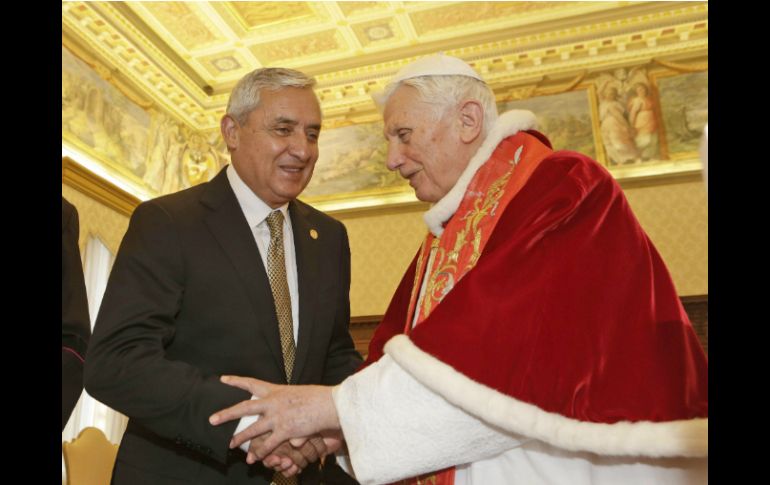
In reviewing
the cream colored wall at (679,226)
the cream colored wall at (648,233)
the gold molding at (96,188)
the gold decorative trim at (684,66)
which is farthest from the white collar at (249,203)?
the gold decorative trim at (684,66)

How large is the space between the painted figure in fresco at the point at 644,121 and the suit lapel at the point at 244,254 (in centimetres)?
832

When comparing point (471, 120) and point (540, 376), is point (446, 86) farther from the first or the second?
point (540, 376)

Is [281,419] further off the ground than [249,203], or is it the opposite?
[249,203]

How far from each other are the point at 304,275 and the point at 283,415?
29.1 inches

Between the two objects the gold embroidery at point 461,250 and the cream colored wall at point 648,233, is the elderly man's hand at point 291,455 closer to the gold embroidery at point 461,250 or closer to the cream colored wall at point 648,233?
the gold embroidery at point 461,250

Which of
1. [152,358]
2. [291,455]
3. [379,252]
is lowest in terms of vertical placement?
[291,455]

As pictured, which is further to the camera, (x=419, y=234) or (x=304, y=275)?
(x=419, y=234)

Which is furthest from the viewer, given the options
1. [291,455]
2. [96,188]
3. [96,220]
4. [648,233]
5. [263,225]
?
[648,233]

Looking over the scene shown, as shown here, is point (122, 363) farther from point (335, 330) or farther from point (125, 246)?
point (335, 330)

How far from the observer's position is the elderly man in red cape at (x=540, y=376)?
1.77 m

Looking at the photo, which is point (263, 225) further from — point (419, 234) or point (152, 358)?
point (419, 234)

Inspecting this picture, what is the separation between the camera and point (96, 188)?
926cm

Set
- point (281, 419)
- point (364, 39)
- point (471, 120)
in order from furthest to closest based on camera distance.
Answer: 1. point (364, 39)
2. point (471, 120)
3. point (281, 419)

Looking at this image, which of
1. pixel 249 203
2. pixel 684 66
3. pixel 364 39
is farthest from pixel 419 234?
pixel 249 203
